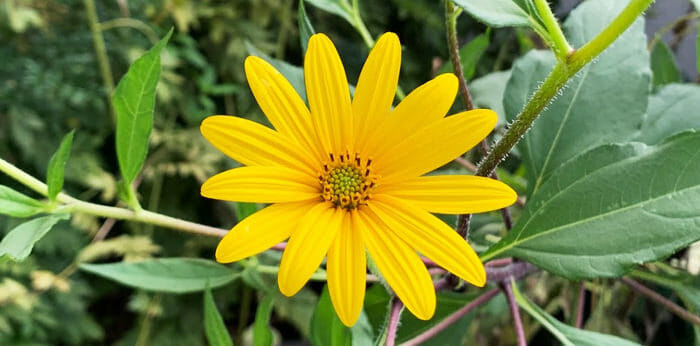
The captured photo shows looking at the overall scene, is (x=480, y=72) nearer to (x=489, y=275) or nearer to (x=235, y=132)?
(x=489, y=275)

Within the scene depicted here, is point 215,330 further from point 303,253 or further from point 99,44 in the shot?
point 99,44

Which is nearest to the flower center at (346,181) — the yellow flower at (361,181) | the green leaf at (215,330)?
the yellow flower at (361,181)

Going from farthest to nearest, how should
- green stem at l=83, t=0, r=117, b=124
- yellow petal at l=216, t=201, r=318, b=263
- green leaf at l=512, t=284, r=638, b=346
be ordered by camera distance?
green stem at l=83, t=0, r=117, b=124 → green leaf at l=512, t=284, r=638, b=346 → yellow petal at l=216, t=201, r=318, b=263

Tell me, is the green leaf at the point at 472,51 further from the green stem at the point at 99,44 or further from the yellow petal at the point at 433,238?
the green stem at the point at 99,44

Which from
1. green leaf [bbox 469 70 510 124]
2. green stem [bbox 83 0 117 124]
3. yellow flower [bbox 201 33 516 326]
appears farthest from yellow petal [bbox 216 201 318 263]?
green stem [bbox 83 0 117 124]

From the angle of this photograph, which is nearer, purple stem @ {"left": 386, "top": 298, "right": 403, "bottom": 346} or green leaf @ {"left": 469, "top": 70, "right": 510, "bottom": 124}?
purple stem @ {"left": 386, "top": 298, "right": 403, "bottom": 346}

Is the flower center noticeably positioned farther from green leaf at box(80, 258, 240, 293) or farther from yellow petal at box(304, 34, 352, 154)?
green leaf at box(80, 258, 240, 293)
